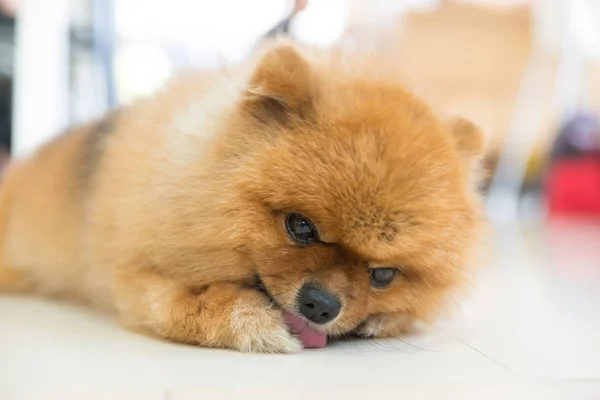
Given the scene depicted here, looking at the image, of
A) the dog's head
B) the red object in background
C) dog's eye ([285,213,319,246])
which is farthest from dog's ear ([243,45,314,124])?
the red object in background

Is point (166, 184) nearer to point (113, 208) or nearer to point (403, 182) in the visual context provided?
point (113, 208)

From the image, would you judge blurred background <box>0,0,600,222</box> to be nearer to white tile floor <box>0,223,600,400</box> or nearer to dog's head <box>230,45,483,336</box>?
white tile floor <box>0,223,600,400</box>

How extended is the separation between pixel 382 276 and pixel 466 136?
489 mm

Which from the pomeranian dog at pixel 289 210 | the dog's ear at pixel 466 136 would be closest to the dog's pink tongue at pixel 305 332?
the pomeranian dog at pixel 289 210

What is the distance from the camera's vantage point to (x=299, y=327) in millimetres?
1688

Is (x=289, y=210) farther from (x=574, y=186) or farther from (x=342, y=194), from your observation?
(x=574, y=186)

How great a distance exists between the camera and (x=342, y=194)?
1.52 m

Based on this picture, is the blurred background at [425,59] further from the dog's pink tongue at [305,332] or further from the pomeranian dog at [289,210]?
the dog's pink tongue at [305,332]

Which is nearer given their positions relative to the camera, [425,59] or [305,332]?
[305,332]

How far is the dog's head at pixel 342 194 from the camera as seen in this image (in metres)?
1.54

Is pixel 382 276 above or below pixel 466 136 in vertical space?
below

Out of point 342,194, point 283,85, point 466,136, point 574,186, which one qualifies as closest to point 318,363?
point 342,194

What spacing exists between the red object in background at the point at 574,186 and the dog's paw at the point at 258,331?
541 centimetres

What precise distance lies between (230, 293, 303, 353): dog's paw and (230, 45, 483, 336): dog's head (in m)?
0.05
